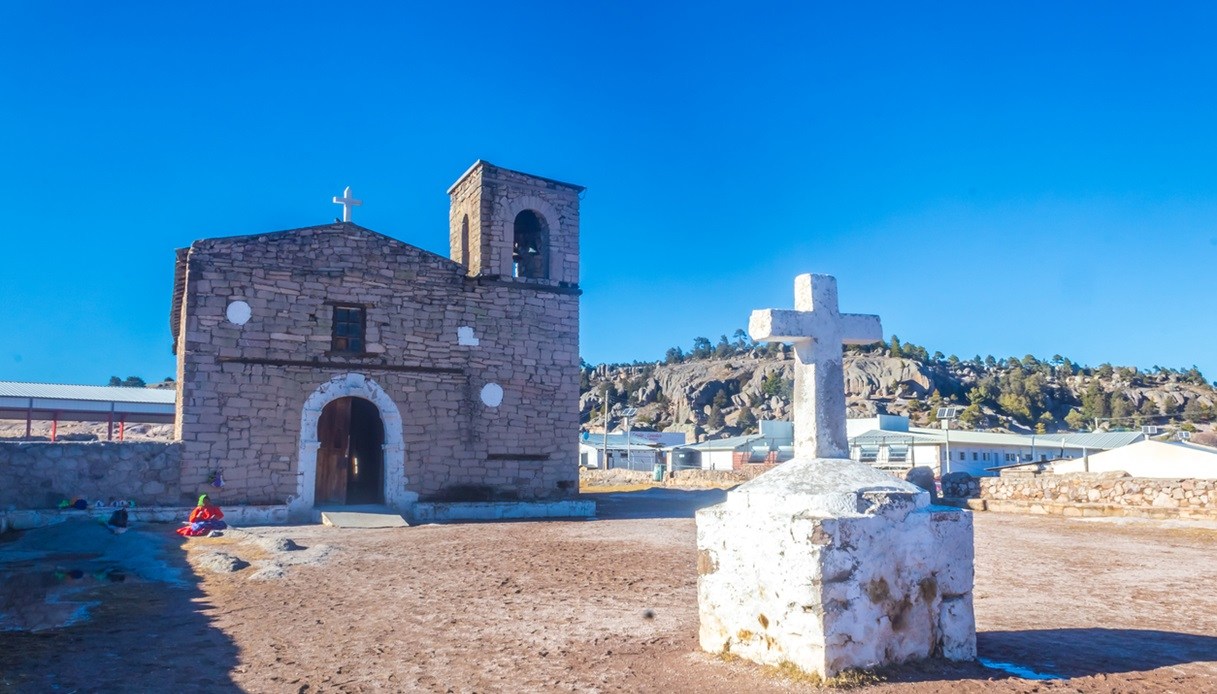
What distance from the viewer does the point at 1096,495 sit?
1656 cm

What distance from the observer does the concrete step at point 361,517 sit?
13.7m

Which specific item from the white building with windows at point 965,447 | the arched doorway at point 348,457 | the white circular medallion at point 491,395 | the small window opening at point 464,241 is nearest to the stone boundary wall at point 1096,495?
the white circular medallion at point 491,395

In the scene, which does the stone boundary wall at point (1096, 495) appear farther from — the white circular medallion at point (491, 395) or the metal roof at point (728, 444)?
the metal roof at point (728, 444)

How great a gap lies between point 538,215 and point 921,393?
65749mm

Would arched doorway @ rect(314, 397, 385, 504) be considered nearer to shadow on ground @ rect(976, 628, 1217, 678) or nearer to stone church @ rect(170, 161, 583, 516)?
stone church @ rect(170, 161, 583, 516)

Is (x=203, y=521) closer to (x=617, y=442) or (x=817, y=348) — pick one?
(x=817, y=348)

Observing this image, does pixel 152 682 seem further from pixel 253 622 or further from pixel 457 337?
pixel 457 337

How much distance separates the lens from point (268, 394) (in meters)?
14.4

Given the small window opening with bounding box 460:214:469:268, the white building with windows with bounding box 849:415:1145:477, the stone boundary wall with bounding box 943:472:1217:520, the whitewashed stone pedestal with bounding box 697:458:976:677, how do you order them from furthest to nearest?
the white building with windows with bounding box 849:415:1145:477, the small window opening with bounding box 460:214:469:268, the stone boundary wall with bounding box 943:472:1217:520, the whitewashed stone pedestal with bounding box 697:458:976:677

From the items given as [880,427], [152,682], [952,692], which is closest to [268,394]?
[152,682]

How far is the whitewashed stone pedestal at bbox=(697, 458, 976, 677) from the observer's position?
13.9 feet

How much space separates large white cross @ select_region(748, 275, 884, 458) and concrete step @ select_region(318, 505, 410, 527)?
10226 millimetres

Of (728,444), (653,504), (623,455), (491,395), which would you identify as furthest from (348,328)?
(623,455)

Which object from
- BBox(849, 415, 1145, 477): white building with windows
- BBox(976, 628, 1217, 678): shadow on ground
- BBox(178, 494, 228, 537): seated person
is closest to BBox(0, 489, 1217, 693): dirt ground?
BBox(976, 628, 1217, 678): shadow on ground
